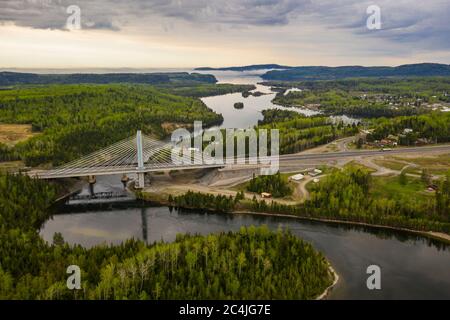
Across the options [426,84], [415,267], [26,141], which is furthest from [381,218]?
[426,84]

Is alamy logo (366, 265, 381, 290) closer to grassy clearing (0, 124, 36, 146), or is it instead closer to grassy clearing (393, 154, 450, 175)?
grassy clearing (393, 154, 450, 175)

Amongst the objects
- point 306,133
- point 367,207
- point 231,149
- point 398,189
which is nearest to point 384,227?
point 367,207

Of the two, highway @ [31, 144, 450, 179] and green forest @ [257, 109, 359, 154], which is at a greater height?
green forest @ [257, 109, 359, 154]

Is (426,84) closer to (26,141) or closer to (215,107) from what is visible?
(215,107)

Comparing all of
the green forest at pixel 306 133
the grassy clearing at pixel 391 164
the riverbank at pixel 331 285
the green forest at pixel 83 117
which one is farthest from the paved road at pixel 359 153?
the green forest at pixel 83 117

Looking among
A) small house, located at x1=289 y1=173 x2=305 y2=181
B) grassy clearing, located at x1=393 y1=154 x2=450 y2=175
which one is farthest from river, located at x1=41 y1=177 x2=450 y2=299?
grassy clearing, located at x1=393 y1=154 x2=450 y2=175

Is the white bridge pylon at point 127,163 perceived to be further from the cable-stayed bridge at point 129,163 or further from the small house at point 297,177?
the small house at point 297,177

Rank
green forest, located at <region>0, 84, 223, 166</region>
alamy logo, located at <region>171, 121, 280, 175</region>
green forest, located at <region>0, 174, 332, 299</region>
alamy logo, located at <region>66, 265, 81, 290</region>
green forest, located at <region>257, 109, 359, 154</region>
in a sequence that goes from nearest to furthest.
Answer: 1. green forest, located at <region>0, 174, 332, 299</region>
2. alamy logo, located at <region>66, 265, 81, 290</region>
3. alamy logo, located at <region>171, 121, 280, 175</region>
4. green forest, located at <region>0, 84, 223, 166</region>
5. green forest, located at <region>257, 109, 359, 154</region>
